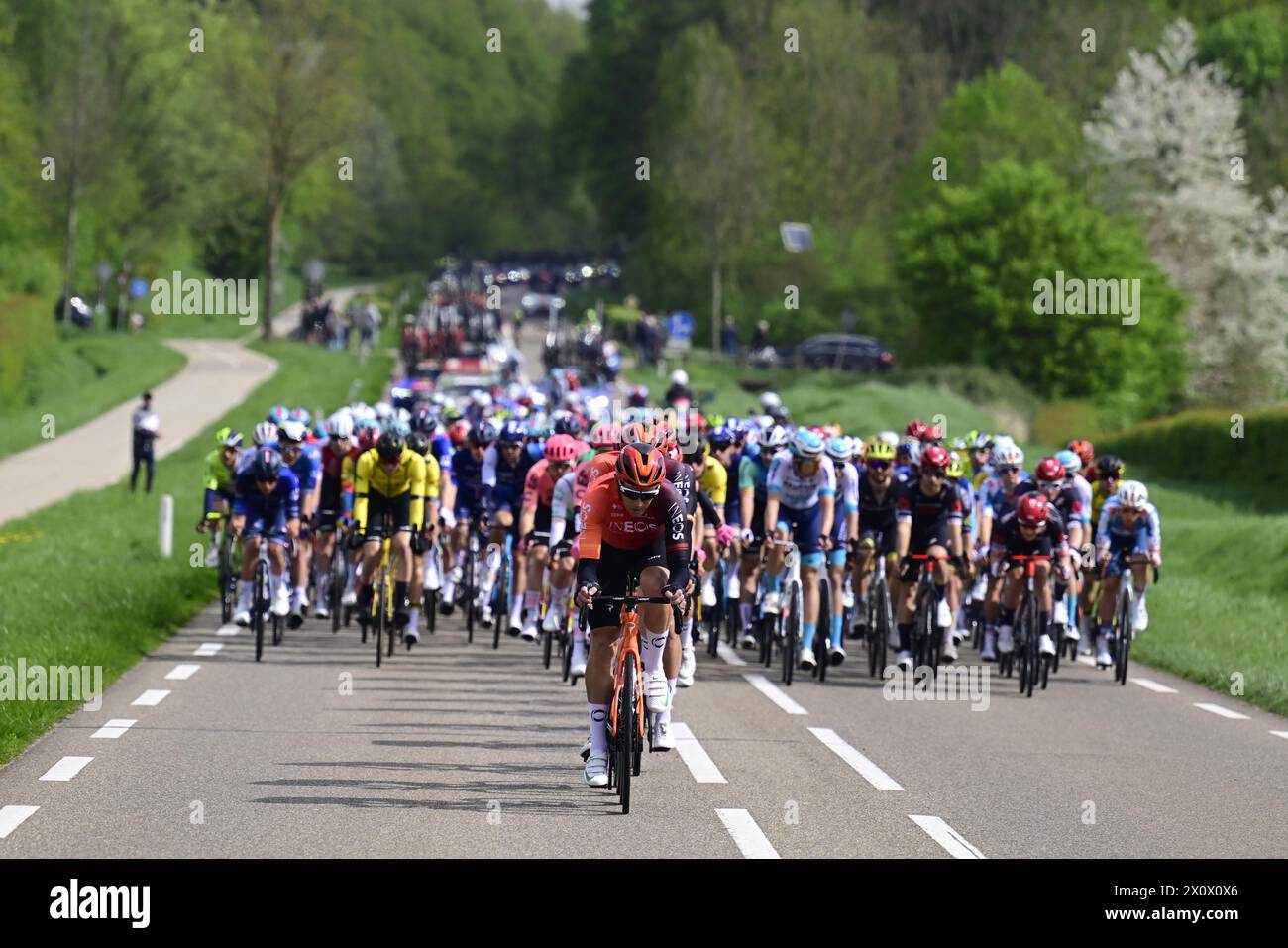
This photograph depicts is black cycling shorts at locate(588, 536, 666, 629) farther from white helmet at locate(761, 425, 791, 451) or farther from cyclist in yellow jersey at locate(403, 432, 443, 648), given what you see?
white helmet at locate(761, 425, 791, 451)

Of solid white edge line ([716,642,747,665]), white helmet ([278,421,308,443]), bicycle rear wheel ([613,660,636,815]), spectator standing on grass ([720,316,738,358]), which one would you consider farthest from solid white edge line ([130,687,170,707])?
spectator standing on grass ([720,316,738,358])

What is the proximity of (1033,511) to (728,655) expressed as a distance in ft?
10.3

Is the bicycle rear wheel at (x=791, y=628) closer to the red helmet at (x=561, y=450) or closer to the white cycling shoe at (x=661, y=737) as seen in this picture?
the red helmet at (x=561, y=450)

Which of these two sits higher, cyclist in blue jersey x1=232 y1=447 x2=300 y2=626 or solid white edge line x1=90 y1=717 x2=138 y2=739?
cyclist in blue jersey x1=232 y1=447 x2=300 y2=626

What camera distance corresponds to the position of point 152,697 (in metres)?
14.4

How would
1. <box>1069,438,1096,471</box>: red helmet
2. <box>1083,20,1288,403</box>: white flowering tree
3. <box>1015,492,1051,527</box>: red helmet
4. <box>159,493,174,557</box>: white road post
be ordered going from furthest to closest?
1. <box>1083,20,1288,403</box>: white flowering tree
2. <box>159,493,174,557</box>: white road post
3. <box>1069,438,1096,471</box>: red helmet
4. <box>1015,492,1051,527</box>: red helmet

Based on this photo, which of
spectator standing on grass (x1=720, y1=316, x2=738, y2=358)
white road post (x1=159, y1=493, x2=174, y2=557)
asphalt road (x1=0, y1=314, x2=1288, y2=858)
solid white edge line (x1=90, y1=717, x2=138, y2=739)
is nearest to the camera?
asphalt road (x1=0, y1=314, x2=1288, y2=858)

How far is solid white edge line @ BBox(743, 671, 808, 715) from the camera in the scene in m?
15.1

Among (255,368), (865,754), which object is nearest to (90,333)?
(255,368)

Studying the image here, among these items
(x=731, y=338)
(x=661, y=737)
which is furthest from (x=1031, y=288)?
(x=661, y=737)

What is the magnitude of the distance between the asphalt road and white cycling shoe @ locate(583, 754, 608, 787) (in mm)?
126

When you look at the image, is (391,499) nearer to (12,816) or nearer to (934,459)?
(934,459)
